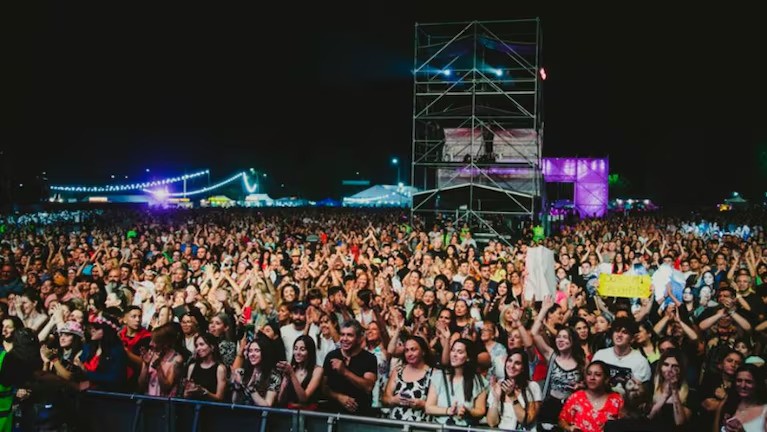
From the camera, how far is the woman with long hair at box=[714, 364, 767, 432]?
13.4ft

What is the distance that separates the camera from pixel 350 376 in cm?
495

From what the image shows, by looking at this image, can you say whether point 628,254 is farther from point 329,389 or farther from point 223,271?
point 329,389

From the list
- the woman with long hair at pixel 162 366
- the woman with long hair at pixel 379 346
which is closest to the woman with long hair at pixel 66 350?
the woman with long hair at pixel 162 366

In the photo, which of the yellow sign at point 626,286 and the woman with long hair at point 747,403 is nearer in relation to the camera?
the woman with long hair at point 747,403

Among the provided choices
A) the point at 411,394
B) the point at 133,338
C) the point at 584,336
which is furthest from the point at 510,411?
the point at 133,338

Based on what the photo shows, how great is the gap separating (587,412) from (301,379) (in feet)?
7.19

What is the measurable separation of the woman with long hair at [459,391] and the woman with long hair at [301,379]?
915 millimetres

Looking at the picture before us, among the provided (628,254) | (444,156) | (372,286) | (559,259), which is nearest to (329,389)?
(372,286)

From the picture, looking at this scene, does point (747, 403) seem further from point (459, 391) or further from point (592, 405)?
point (459, 391)

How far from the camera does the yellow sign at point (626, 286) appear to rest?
24.4 feet

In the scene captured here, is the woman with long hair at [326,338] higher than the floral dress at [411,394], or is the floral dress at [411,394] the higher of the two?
the woman with long hair at [326,338]

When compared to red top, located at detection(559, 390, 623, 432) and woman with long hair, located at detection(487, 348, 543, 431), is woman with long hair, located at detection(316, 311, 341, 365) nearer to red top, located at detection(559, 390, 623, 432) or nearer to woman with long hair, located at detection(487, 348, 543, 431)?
woman with long hair, located at detection(487, 348, 543, 431)

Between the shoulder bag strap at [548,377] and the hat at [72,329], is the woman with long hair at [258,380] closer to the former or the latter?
the hat at [72,329]

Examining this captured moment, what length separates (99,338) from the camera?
5.42 meters
